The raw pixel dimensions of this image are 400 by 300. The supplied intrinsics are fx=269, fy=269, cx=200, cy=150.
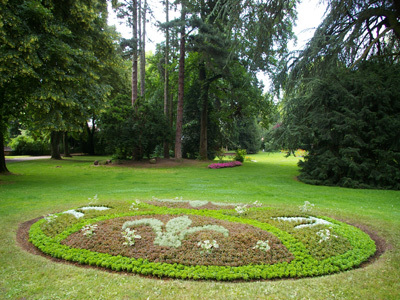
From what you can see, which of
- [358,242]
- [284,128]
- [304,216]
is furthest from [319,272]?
[284,128]

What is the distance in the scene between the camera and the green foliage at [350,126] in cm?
950

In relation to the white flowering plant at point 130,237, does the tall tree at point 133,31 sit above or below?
above

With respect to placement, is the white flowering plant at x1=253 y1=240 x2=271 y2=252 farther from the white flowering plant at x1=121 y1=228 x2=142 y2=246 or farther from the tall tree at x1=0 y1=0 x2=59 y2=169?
the tall tree at x1=0 y1=0 x2=59 y2=169

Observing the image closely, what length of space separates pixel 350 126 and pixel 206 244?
8293mm

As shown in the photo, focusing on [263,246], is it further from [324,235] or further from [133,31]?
[133,31]

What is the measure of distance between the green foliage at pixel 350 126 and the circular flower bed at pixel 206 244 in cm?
546

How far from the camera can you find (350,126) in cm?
959

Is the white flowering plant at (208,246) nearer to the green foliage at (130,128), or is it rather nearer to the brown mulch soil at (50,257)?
the brown mulch soil at (50,257)

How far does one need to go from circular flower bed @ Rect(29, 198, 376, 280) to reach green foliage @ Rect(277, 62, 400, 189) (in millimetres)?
5463

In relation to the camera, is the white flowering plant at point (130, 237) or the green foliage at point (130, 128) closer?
the white flowering plant at point (130, 237)

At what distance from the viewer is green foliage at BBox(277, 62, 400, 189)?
31.2 feet

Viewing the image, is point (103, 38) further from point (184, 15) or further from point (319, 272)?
point (319, 272)

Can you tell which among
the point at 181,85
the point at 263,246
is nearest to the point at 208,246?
the point at 263,246

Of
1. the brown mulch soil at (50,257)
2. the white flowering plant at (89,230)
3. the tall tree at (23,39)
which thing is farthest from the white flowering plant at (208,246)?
the tall tree at (23,39)
